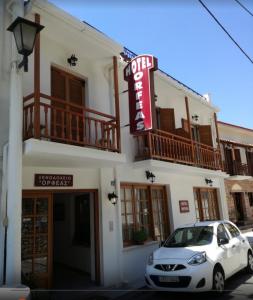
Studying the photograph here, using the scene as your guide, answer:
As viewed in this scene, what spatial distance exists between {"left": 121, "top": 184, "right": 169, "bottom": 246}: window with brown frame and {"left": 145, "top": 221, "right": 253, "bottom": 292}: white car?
1.85 metres

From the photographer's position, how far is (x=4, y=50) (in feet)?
23.5

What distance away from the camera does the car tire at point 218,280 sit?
6.47 meters

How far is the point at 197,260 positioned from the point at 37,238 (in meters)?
3.72

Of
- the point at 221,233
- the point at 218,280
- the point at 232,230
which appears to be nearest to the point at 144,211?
the point at 232,230

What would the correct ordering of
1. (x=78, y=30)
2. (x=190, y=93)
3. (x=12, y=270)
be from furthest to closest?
(x=190, y=93) → (x=78, y=30) → (x=12, y=270)

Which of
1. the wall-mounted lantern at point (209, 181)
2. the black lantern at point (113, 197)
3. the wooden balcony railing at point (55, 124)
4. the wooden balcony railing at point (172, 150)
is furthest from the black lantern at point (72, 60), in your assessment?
the wall-mounted lantern at point (209, 181)

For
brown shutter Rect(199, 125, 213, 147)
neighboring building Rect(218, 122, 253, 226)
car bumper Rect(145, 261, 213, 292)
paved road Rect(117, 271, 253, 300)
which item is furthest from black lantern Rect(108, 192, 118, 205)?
neighboring building Rect(218, 122, 253, 226)

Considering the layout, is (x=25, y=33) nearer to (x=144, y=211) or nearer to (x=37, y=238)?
(x=37, y=238)

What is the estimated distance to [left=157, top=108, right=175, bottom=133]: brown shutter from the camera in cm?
1170

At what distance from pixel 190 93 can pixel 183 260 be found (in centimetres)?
828

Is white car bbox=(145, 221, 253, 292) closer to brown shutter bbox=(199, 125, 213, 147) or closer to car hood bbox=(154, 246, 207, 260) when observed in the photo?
car hood bbox=(154, 246, 207, 260)

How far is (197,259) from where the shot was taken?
6.48 metres

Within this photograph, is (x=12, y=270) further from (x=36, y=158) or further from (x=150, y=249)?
(x=150, y=249)

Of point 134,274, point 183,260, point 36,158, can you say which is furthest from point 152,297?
point 36,158
